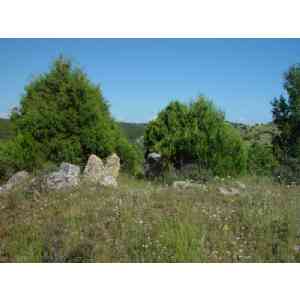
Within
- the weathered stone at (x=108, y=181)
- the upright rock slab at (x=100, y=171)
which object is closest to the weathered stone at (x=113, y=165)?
the upright rock slab at (x=100, y=171)

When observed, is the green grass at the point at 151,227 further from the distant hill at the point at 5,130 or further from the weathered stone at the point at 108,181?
the distant hill at the point at 5,130

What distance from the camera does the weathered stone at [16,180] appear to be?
6016mm

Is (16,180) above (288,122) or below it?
below

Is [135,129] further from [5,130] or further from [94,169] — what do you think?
[5,130]

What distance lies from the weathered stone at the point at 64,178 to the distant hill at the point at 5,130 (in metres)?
1.59

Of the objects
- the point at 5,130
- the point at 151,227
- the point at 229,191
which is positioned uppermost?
the point at 5,130

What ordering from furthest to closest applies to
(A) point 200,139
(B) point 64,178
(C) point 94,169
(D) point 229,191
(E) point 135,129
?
(E) point 135,129, (A) point 200,139, (C) point 94,169, (B) point 64,178, (D) point 229,191

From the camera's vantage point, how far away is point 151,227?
413 cm

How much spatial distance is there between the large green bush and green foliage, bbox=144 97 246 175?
1.32 m

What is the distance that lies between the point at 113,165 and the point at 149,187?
1.24m

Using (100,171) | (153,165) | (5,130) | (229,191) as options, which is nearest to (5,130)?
(5,130)

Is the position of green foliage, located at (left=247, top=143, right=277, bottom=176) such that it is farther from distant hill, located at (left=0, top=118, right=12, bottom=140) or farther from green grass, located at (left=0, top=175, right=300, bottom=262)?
distant hill, located at (left=0, top=118, right=12, bottom=140)
